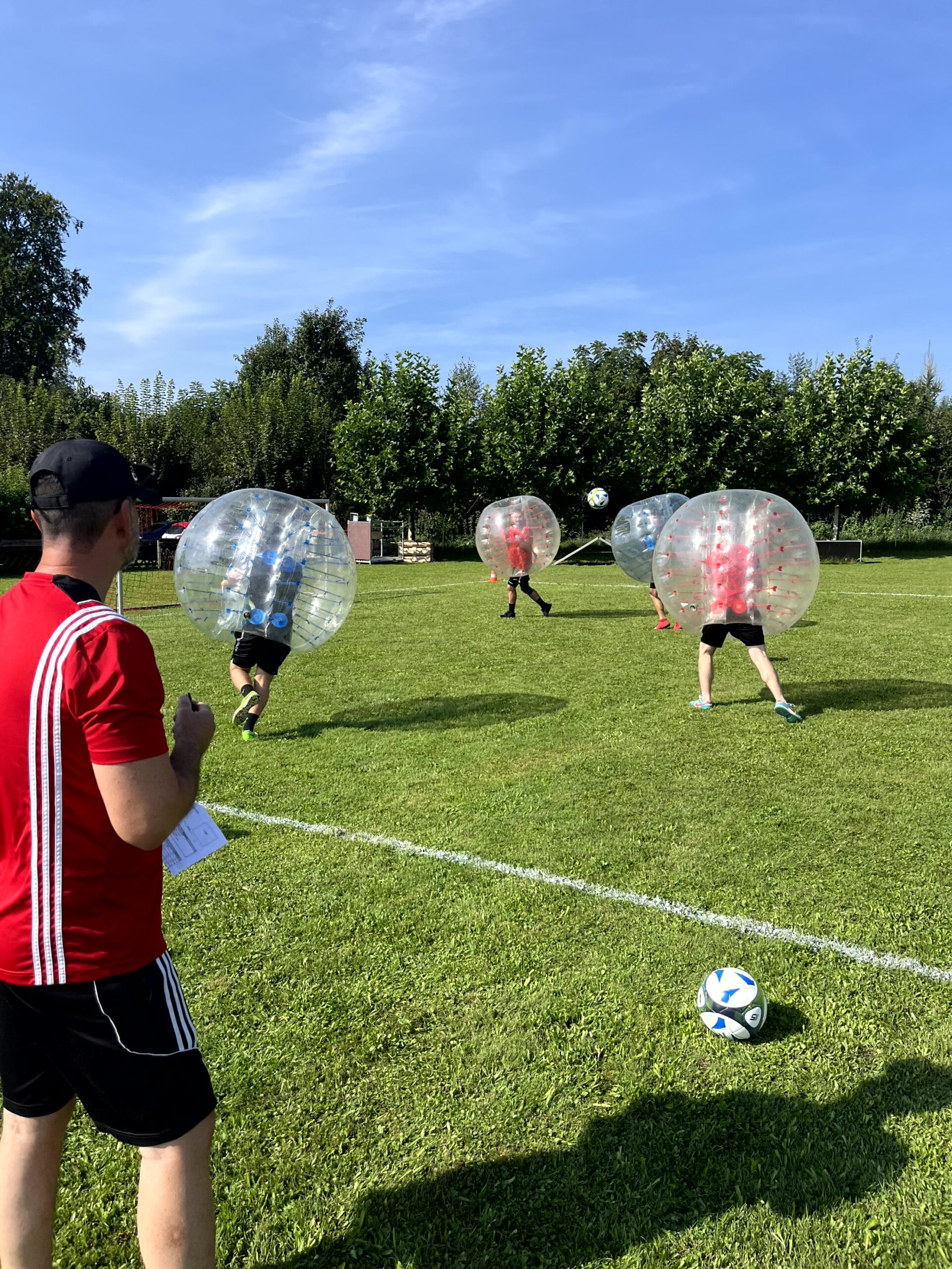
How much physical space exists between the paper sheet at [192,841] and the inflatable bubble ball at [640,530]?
39.3ft

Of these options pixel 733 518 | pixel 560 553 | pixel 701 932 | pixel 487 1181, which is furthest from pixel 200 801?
pixel 560 553

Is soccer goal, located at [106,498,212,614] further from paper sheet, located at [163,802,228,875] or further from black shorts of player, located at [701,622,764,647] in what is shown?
paper sheet, located at [163,802,228,875]

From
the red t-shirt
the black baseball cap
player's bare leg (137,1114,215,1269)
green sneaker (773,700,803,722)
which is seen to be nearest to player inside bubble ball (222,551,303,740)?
green sneaker (773,700,803,722)

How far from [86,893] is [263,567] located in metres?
5.38

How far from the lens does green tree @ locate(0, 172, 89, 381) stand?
55031 millimetres

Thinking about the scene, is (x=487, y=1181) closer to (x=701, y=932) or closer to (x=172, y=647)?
(x=701, y=932)

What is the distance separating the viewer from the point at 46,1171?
208cm

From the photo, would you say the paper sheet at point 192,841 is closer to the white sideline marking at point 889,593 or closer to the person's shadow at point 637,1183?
the person's shadow at point 637,1183

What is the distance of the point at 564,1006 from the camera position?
11.8 feet

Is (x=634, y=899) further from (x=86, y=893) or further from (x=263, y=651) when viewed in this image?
(x=263, y=651)

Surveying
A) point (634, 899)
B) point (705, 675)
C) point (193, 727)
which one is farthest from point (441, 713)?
point (193, 727)

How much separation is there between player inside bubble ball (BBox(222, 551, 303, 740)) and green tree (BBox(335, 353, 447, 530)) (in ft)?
103

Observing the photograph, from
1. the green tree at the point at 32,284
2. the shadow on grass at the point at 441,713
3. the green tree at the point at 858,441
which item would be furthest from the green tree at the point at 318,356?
the shadow on grass at the point at 441,713

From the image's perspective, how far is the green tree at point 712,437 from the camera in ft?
130
